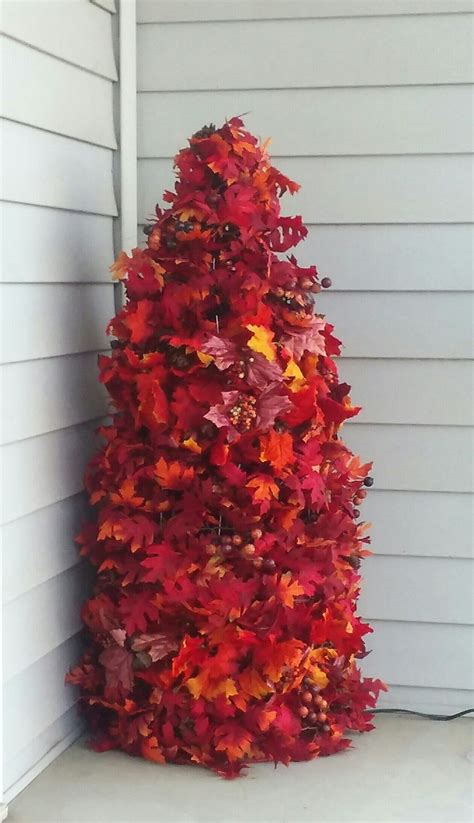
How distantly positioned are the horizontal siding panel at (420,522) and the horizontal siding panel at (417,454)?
1.0 inches

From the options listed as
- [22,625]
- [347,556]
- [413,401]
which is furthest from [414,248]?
[22,625]

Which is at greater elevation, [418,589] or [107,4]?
[107,4]

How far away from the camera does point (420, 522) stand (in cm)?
233

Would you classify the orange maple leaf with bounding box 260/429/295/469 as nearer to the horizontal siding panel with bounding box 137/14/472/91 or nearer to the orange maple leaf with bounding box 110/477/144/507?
the orange maple leaf with bounding box 110/477/144/507

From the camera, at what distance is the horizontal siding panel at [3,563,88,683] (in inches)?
72.7

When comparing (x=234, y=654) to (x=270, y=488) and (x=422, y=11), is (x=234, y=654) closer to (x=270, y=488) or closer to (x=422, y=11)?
(x=270, y=488)

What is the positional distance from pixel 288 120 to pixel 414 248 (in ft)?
1.36

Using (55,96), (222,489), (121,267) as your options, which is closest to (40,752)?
(222,489)

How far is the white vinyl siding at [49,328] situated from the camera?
183cm

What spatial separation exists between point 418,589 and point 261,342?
80 centimetres

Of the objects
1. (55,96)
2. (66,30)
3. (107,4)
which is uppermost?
(107,4)

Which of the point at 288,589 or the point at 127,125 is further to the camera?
the point at 127,125

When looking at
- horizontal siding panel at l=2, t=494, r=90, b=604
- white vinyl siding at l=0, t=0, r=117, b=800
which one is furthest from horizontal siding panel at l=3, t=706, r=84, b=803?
horizontal siding panel at l=2, t=494, r=90, b=604

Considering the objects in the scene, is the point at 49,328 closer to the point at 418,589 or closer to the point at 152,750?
the point at 152,750
